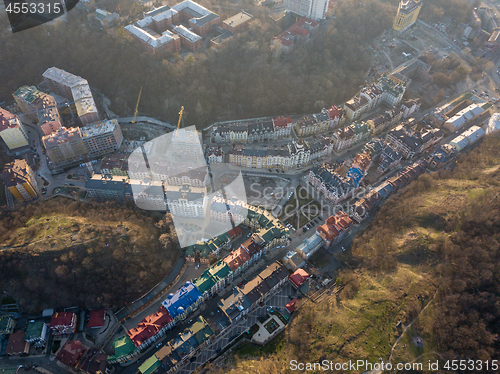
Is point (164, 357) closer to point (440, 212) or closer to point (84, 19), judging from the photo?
point (440, 212)

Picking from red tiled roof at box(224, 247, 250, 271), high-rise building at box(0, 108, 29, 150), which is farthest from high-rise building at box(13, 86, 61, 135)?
red tiled roof at box(224, 247, 250, 271)

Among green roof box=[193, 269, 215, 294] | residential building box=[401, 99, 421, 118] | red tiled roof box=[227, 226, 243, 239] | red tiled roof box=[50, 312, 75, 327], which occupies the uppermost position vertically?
residential building box=[401, 99, 421, 118]

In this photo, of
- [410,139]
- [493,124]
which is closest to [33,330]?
[410,139]

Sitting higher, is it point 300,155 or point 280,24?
point 280,24

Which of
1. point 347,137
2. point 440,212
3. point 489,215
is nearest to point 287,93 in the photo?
point 347,137

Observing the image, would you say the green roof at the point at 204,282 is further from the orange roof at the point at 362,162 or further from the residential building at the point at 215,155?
the orange roof at the point at 362,162

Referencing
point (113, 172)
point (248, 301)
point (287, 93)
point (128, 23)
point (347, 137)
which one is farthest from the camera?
point (128, 23)

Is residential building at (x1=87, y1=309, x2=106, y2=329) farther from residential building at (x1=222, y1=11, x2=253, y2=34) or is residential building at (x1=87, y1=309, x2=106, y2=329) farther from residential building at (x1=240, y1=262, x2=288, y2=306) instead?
residential building at (x1=222, y1=11, x2=253, y2=34)
